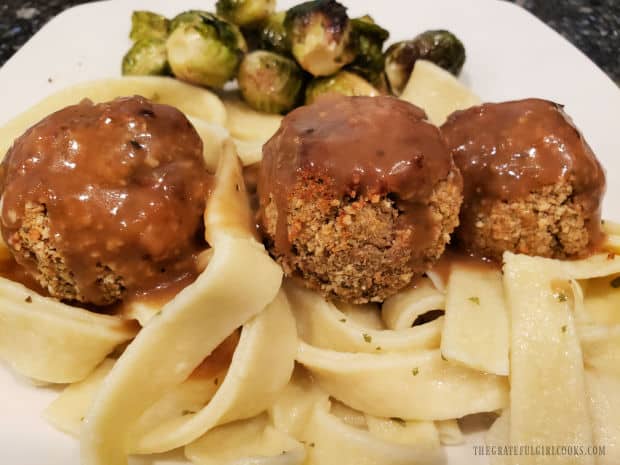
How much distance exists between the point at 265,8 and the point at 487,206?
3.03m

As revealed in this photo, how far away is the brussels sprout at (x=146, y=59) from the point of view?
5.18 metres

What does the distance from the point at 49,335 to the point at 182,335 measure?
31.0 inches

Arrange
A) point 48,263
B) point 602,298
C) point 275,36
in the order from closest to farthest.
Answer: point 48,263, point 602,298, point 275,36

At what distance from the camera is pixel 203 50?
4902 mm

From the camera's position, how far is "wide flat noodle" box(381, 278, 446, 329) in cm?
359

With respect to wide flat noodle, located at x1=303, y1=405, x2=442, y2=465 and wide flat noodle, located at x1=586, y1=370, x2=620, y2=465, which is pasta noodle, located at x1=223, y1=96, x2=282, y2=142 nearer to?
wide flat noodle, located at x1=303, y1=405, x2=442, y2=465

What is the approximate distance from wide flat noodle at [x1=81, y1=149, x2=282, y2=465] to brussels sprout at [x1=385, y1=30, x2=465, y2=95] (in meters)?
2.55

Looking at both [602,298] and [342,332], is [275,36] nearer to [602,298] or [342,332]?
[342,332]

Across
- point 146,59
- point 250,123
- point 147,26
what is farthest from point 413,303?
point 147,26

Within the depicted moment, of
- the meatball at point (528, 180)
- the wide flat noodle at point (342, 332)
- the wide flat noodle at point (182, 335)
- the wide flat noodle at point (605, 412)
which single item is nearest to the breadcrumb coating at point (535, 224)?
the meatball at point (528, 180)

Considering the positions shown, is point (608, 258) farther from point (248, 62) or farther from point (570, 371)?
point (248, 62)

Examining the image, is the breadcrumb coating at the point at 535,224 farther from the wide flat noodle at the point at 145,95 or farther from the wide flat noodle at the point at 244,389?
the wide flat noodle at the point at 145,95

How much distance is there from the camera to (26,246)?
3.26 m

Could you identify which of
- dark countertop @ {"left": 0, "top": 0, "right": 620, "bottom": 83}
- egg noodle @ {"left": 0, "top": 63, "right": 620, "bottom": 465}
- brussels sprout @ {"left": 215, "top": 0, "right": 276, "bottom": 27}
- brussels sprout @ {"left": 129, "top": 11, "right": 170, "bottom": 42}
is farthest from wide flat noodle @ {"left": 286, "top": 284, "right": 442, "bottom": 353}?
dark countertop @ {"left": 0, "top": 0, "right": 620, "bottom": 83}
